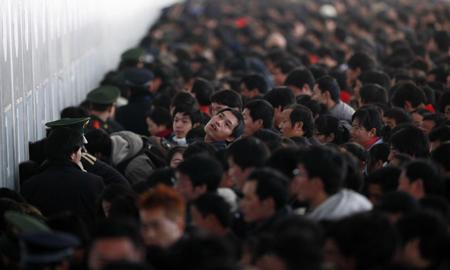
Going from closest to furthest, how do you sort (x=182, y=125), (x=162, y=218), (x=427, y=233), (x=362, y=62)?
(x=427, y=233)
(x=162, y=218)
(x=182, y=125)
(x=362, y=62)

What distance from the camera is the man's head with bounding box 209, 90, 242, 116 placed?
408 inches

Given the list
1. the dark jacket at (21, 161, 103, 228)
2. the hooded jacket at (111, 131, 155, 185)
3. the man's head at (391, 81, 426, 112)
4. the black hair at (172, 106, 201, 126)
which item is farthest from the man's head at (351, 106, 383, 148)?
the dark jacket at (21, 161, 103, 228)

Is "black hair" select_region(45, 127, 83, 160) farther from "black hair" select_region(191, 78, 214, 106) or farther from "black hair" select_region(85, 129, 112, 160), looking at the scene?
"black hair" select_region(191, 78, 214, 106)

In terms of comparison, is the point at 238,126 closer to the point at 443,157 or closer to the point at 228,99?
the point at 228,99

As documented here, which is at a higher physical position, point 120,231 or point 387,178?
point 120,231

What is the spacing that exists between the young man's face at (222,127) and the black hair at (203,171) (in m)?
2.11

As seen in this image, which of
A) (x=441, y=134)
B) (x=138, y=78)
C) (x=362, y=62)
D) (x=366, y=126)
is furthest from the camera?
(x=362, y=62)

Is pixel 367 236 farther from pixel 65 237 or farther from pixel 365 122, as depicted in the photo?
pixel 365 122

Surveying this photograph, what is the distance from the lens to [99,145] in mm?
9461

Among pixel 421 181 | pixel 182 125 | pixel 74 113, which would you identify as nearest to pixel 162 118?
pixel 182 125

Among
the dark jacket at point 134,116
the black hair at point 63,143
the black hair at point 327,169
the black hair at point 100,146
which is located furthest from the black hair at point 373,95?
the black hair at point 327,169

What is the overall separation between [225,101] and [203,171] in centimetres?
352

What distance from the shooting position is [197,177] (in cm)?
688

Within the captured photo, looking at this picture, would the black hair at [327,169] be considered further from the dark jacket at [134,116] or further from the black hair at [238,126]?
the dark jacket at [134,116]
